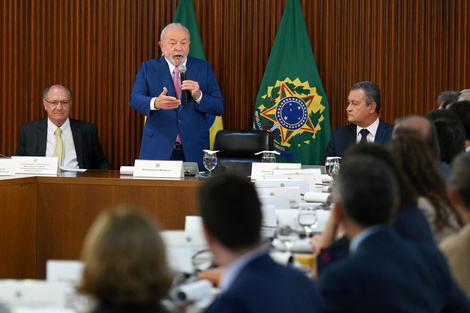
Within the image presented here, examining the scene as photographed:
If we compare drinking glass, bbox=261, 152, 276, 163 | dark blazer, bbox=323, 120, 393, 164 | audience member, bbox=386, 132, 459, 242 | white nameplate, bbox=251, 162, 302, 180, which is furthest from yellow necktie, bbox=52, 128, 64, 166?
audience member, bbox=386, 132, 459, 242

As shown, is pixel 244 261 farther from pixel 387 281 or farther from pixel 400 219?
pixel 400 219

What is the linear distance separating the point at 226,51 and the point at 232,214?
5.56 metres

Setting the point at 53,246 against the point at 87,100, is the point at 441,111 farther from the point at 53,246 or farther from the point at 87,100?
the point at 87,100

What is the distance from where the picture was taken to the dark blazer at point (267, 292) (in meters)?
1.41

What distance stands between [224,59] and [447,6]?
231cm

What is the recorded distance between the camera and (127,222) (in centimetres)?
124

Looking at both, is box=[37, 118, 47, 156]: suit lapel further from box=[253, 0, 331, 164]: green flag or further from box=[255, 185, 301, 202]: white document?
box=[255, 185, 301, 202]: white document

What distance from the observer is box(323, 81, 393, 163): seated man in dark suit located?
539cm

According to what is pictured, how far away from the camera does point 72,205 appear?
4.45 meters

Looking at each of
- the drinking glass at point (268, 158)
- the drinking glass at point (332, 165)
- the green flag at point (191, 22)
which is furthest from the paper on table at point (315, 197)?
the green flag at point (191, 22)

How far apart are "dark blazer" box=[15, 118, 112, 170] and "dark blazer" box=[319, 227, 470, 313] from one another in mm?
4421

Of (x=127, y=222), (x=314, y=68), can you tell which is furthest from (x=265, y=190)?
(x=314, y=68)

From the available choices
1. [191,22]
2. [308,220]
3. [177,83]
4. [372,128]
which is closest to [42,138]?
[177,83]

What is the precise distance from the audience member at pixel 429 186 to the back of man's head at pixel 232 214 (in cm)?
82
